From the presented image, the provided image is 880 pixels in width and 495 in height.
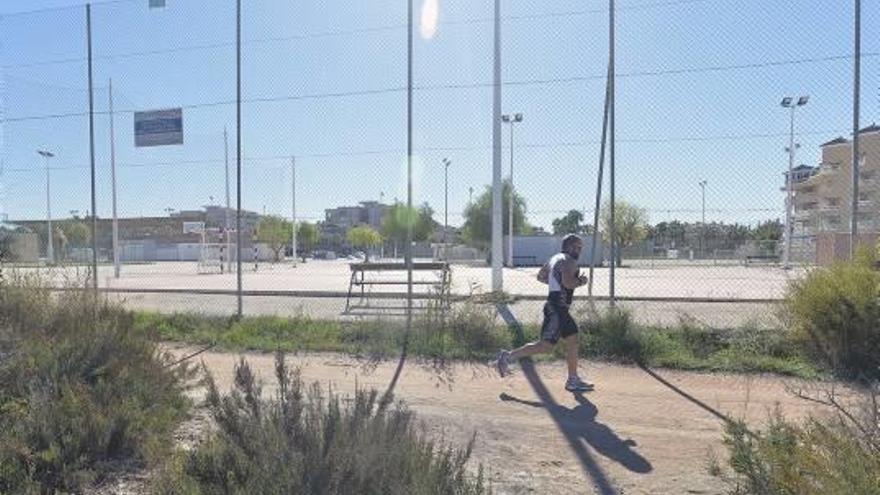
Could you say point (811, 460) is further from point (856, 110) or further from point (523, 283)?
point (523, 283)

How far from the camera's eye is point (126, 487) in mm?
4195

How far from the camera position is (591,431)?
5.79 meters

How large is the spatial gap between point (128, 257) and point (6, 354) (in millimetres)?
59789

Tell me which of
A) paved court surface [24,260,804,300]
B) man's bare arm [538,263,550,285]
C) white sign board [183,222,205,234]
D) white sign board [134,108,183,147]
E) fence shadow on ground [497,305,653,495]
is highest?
white sign board [134,108,183,147]

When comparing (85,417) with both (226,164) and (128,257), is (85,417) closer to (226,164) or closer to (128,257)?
(226,164)

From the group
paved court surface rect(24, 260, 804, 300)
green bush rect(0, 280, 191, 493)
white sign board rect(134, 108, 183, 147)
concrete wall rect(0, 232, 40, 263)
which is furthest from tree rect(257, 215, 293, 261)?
green bush rect(0, 280, 191, 493)

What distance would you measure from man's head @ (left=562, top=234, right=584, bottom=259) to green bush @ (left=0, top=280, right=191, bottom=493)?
3.95 metres

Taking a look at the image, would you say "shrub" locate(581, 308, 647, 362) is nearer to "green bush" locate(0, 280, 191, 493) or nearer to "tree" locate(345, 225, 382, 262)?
"green bush" locate(0, 280, 191, 493)

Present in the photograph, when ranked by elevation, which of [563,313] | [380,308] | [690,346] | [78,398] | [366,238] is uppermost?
[366,238]

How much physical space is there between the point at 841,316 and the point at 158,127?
11172mm

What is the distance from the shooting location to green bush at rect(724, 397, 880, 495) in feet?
8.98

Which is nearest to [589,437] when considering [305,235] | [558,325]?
[558,325]

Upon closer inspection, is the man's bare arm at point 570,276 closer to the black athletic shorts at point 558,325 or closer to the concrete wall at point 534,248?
the black athletic shorts at point 558,325

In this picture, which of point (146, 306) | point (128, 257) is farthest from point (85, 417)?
point (128, 257)
